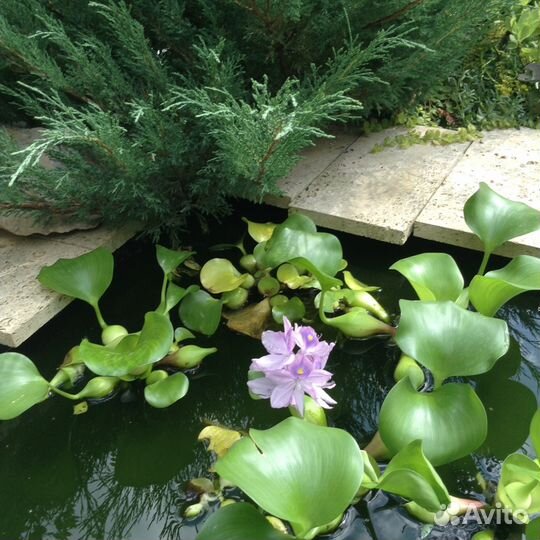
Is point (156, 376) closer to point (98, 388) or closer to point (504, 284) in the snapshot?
point (98, 388)

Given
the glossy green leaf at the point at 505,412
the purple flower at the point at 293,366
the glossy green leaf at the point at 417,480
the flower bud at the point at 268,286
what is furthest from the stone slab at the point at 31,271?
the glossy green leaf at the point at 505,412

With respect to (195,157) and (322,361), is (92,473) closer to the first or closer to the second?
(322,361)

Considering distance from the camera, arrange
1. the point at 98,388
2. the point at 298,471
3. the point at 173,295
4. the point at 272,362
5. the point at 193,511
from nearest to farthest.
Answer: the point at 298,471
the point at 272,362
the point at 193,511
the point at 98,388
the point at 173,295

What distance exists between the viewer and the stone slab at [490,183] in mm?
1987

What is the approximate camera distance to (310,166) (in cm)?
239

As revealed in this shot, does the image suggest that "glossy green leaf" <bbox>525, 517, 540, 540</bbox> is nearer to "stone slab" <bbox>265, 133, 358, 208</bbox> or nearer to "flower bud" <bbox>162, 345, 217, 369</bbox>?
"flower bud" <bbox>162, 345, 217, 369</bbox>

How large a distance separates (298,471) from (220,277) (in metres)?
0.91

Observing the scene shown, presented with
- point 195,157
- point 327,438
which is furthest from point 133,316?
point 327,438

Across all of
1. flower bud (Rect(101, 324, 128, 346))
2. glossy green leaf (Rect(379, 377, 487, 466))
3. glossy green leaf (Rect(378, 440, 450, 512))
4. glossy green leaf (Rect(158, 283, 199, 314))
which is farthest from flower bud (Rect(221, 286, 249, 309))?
glossy green leaf (Rect(378, 440, 450, 512))

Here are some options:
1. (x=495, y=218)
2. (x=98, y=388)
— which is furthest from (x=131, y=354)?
(x=495, y=218)

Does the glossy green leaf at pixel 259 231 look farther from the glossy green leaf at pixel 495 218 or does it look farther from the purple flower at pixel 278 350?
the purple flower at pixel 278 350

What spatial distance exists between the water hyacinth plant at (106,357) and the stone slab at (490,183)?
0.85m

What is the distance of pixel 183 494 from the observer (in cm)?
145

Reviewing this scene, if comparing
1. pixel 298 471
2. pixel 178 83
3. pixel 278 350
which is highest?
pixel 178 83
